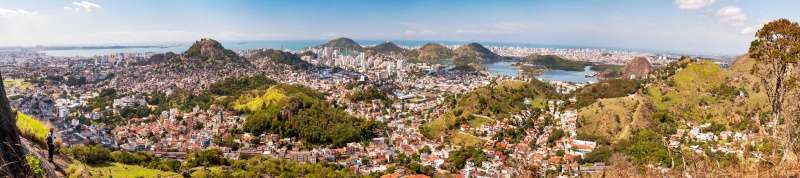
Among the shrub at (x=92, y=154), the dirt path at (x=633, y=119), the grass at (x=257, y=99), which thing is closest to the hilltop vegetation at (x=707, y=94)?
the dirt path at (x=633, y=119)

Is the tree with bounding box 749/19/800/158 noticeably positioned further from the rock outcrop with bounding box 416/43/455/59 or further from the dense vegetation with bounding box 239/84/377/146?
the rock outcrop with bounding box 416/43/455/59

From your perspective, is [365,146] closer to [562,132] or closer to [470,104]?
[470,104]

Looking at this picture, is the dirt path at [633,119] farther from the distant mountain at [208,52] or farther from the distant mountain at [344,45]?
the distant mountain at [344,45]

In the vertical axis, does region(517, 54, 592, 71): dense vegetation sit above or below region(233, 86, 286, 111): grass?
above

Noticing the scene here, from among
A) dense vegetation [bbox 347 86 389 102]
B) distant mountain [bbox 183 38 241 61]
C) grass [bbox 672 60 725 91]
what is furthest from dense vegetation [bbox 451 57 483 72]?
grass [bbox 672 60 725 91]

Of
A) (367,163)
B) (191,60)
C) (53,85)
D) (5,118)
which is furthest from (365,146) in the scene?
(191,60)

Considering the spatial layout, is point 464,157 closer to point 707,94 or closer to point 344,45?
point 707,94
